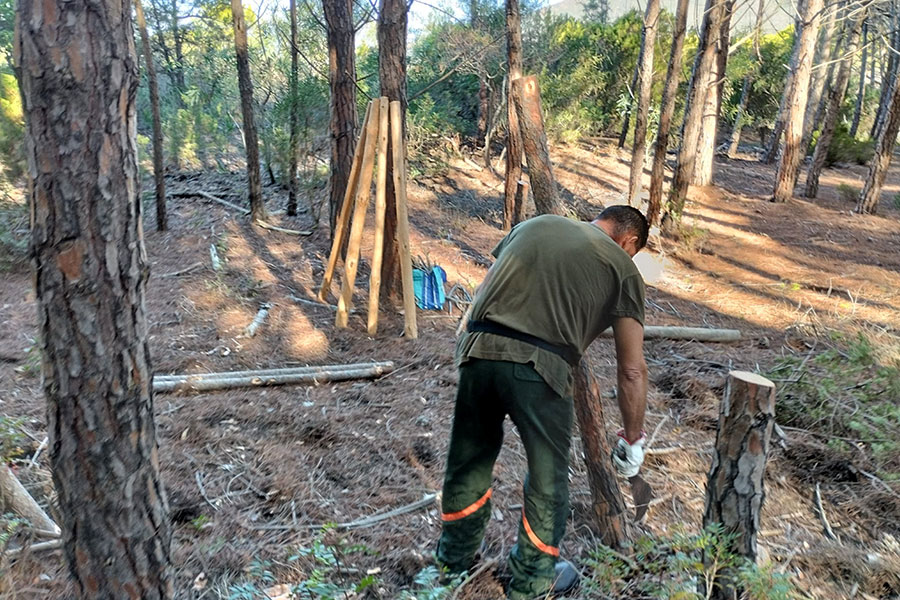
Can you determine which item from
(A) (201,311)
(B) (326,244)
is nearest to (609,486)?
(A) (201,311)


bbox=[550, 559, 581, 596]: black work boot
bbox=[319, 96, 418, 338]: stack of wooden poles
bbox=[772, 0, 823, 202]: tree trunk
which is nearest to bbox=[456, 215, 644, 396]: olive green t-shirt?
bbox=[550, 559, 581, 596]: black work boot

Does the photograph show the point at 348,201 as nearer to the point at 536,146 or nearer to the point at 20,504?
the point at 536,146

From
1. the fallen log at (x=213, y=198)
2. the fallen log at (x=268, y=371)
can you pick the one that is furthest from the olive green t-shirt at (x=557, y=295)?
the fallen log at (x=213, y=198)

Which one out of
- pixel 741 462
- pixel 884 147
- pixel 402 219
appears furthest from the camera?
pixel 884 147

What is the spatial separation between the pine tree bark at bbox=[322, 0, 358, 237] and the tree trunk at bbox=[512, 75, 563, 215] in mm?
3908

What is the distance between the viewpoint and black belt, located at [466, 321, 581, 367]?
274cm

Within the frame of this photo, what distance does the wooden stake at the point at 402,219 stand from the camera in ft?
20.4

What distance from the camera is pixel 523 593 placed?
9.37 ft

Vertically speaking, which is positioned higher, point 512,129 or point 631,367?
point 512,129

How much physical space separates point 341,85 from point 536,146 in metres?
4.36

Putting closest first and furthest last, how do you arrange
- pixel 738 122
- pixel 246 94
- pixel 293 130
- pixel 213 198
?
pixel 246 94, pixel 293 130, pixel 213 198, pixel 738 122

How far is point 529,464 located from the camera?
110 inches

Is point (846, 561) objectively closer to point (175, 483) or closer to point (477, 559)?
point (477, 559)

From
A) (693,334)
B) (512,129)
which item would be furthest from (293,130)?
(693,334)
